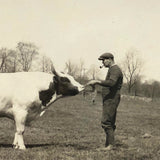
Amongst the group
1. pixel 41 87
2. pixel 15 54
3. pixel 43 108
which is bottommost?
pixel 43 108

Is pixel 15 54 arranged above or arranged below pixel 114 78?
above

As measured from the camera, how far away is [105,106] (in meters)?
9.18

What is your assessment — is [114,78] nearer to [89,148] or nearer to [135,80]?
[89,148]

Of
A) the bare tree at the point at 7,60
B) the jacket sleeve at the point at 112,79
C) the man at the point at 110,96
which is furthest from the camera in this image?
the bare tree at the point at 7,60

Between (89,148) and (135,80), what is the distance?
318 feet

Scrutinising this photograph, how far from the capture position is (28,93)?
29.8ft

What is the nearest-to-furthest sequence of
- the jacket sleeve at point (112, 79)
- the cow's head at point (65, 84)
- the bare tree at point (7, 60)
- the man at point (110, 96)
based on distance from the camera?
the jacket sleeve at point (112, 79)
the man at point (110, 96)
the cow's head at point (65, 84)
the bare tree at point (7, 60)

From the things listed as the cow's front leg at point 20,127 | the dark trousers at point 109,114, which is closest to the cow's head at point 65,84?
the dark trousers at point 109,114

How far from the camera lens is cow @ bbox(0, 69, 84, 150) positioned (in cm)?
898

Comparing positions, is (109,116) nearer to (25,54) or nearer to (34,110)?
(34,110)

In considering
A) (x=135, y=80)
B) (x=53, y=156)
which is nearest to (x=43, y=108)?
(x=53, y=156)

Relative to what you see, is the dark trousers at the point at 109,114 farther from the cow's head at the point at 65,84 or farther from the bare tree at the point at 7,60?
the bare tree at the point at 7,60

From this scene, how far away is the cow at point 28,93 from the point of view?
898cm

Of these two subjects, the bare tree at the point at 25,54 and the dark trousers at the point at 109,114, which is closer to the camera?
the dark trousers at the point at 109,114
